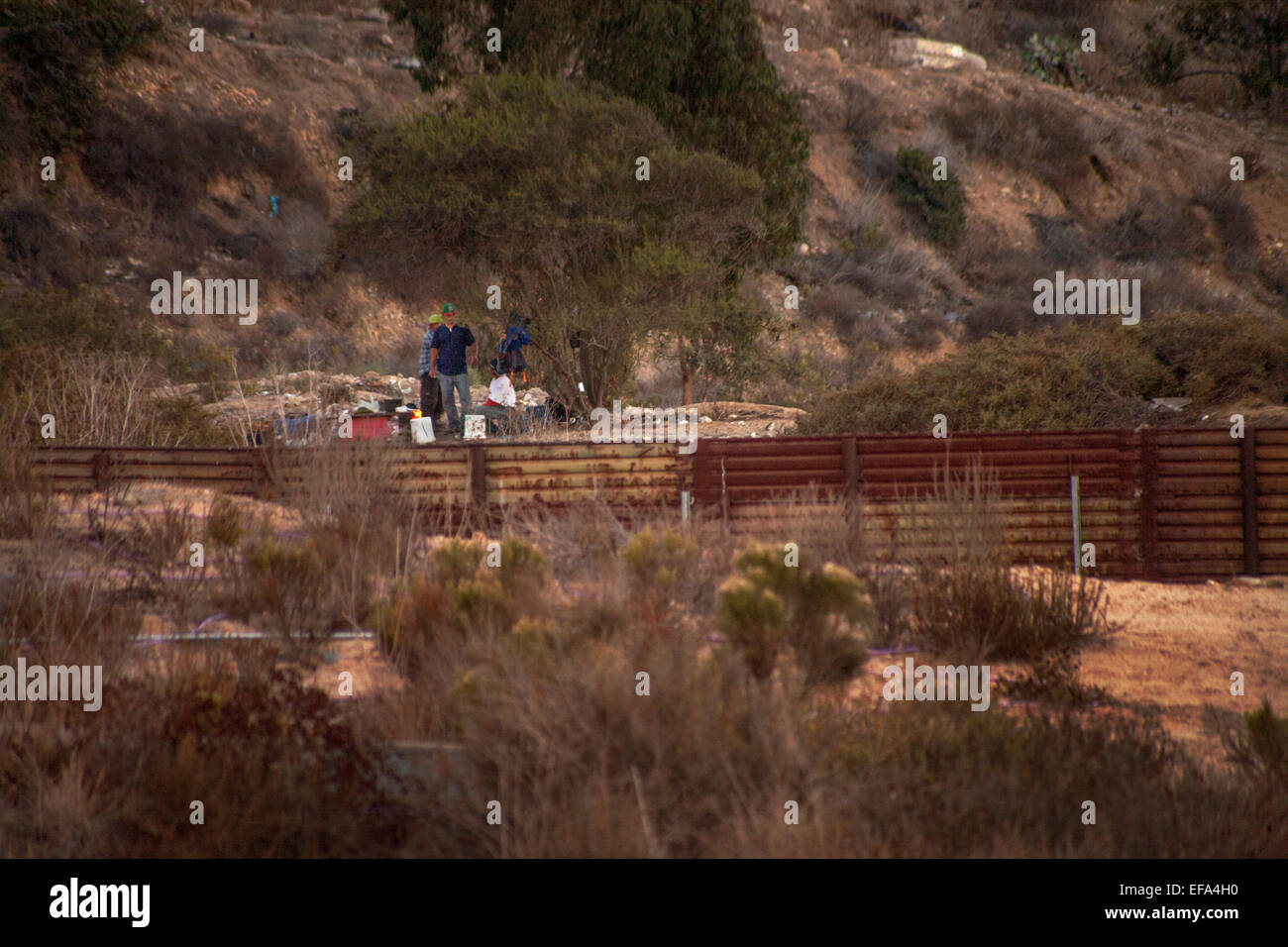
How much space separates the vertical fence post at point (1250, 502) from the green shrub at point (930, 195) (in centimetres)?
3101

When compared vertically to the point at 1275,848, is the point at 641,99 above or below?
above

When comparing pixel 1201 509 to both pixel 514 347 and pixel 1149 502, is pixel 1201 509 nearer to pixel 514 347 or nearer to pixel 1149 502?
pixel 1149 502

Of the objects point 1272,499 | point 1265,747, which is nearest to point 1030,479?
point 1272,499

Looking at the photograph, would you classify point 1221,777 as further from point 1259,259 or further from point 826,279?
point 1259,259

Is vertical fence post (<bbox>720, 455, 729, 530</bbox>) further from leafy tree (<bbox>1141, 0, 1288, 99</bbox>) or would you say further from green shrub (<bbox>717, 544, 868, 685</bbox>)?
leafy tree (<bbox>1141, 0, 1288, 99</bbox>)

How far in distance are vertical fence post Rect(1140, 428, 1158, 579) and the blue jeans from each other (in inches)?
345

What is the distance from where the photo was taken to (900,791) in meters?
4.22

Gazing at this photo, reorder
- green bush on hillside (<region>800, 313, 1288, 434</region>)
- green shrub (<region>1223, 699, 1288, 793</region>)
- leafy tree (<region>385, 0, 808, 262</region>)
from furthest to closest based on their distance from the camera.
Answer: leafy tree (<region>385, 0, 808, 262</region>) < green bush on hillside (<region>800, 313, 1288, 434</region>) < green shrub (<region>1223, 699, 1288, 793</region>)

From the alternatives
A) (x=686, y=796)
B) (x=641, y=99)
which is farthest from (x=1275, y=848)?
(x=641, y=99)

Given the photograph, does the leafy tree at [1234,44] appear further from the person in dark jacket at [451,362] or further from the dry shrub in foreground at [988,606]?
the dry shrub in foreground at [988,606]

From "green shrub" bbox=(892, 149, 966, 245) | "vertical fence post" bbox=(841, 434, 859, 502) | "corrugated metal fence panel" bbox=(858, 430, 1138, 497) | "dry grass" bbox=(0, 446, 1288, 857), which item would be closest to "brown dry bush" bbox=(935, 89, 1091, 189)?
"green shrub" bbox=(892, 149, 966, 245)

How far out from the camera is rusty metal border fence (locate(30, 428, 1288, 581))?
992 centimetres

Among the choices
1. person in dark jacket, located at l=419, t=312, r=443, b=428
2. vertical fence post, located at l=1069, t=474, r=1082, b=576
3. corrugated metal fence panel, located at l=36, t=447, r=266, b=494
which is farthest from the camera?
person in dark jacket, located at l=419, t=312, r=443, b=428
